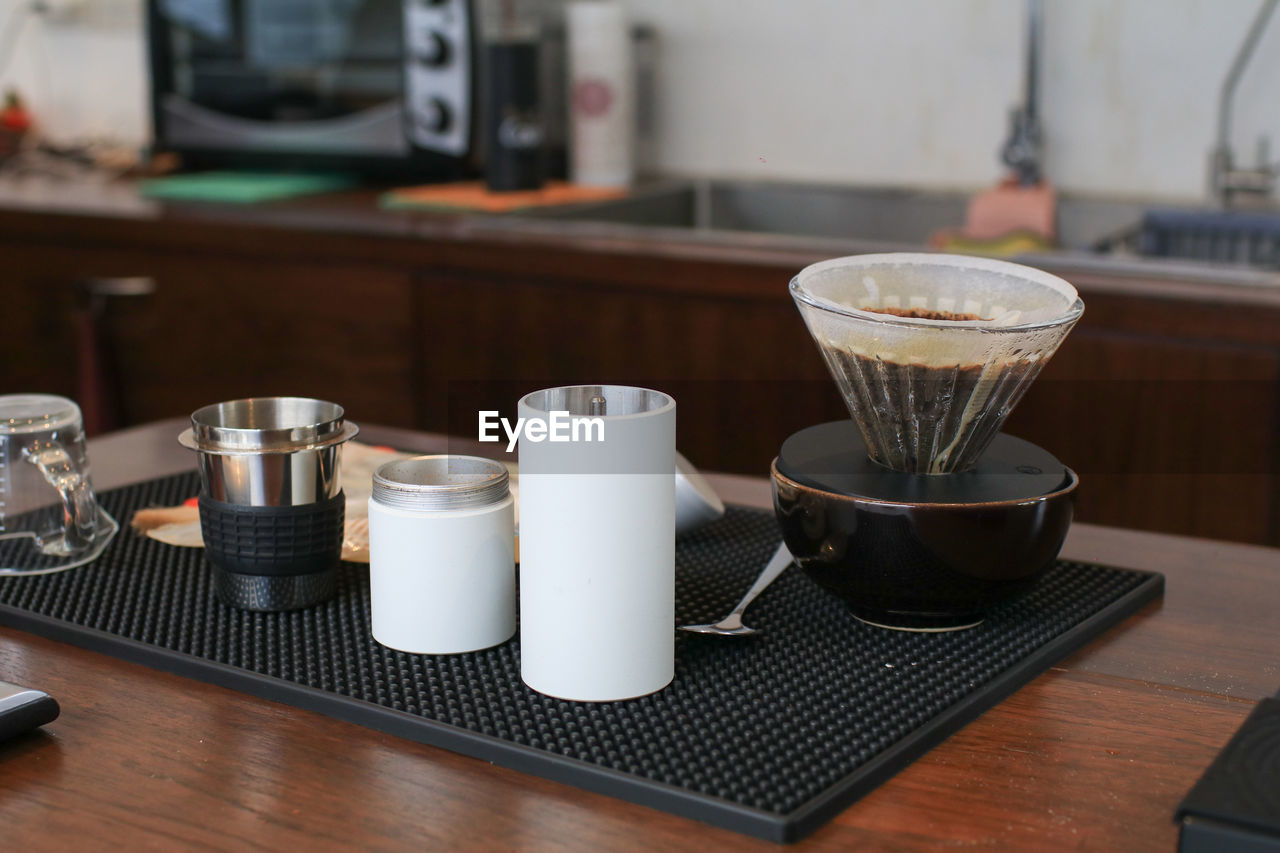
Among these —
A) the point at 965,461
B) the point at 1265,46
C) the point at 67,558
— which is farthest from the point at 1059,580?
the point at 1265,46

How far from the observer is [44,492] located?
92 centimetres

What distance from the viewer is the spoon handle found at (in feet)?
2.72

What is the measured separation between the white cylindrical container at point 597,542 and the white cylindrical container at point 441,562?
45 millimetres

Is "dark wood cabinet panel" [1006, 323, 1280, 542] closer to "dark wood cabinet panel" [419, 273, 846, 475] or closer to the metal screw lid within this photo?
"dark wood cabinet panel" [419, 273, 846, 475]

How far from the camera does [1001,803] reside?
2.02ft

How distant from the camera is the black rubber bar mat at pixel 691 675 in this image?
24.6 inches

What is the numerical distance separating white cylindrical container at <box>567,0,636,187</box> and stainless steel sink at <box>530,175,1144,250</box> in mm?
80

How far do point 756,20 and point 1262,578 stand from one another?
170 centimetres

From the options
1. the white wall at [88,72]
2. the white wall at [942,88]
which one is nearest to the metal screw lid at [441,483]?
the white wall at [942,88]

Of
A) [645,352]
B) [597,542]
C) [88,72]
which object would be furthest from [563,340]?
[88,72]

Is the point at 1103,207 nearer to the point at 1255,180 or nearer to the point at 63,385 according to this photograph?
the point at 1255,180

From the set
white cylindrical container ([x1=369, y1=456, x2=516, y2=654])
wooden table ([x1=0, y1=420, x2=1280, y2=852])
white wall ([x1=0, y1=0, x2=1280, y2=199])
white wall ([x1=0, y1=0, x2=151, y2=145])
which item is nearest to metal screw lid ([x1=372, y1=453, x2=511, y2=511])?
white cylindrical container ([x1=369, y1=456, x2=516, y2=654])

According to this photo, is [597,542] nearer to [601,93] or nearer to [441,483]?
[441,483]

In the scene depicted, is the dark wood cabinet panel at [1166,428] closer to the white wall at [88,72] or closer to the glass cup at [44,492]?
the glass cup at [44,492]
